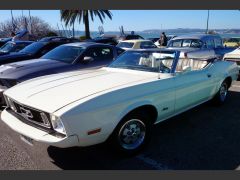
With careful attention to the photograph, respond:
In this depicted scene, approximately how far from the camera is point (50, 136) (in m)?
3.07

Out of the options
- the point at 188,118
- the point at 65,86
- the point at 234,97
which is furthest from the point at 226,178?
the point at 234,97

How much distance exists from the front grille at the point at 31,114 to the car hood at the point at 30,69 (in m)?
2.21

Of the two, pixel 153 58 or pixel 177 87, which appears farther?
pixel 153 58

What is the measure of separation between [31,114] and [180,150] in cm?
224

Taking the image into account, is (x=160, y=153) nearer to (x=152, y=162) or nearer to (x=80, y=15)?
(x=152, y=162)

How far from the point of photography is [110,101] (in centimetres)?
327

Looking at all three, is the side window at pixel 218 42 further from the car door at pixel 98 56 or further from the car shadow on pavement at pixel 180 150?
the car shadow on pavement at pixel 180 150

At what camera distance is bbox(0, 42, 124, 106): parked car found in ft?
18.9

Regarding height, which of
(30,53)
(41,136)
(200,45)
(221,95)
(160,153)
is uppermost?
(200,45)

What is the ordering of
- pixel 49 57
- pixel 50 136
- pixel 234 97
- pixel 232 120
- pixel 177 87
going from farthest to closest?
pixel 49 57
pixel 234 97
pixel 232 120
pixel 177 87
pixel 50 136

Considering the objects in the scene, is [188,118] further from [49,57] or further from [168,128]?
[49,57]

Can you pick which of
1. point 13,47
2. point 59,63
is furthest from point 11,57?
point 13,47

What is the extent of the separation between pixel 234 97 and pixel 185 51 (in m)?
3.09

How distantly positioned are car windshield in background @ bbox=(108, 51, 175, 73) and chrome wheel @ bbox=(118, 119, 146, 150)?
1.12 meters
